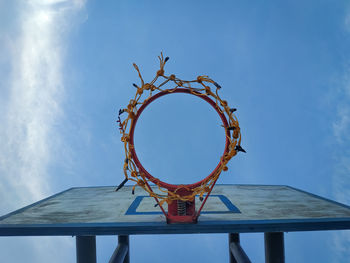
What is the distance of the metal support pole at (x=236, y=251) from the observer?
13.3 ft

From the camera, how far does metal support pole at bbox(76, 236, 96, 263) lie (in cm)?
321

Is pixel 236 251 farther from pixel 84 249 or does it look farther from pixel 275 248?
pixel 84 249

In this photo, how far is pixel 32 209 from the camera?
10.1ft

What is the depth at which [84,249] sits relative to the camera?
127 inches

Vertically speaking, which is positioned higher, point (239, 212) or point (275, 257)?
point (239, 212)

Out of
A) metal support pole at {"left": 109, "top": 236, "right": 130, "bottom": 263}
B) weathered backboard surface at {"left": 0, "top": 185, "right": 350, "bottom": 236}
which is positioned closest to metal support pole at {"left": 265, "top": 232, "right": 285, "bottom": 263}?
weathered backboard surface at {"left": 0, "top": 185, "right": 350, "bottom": 236}

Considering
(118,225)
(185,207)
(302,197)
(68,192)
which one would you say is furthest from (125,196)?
(302,197)

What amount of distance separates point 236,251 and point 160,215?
2248 millimetres

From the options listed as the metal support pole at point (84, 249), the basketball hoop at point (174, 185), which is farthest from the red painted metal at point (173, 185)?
the metal support pole at point (84, 249)

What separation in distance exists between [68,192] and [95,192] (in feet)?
1.33

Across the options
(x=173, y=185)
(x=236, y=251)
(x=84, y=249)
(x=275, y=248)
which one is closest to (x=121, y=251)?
(x=84, y=249)

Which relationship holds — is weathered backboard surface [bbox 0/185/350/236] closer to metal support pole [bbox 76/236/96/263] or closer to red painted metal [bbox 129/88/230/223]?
red painted metal [bbox 129/88/230/223]

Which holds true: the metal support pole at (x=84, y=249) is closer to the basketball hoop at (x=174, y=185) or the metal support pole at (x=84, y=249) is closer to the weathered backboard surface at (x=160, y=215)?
the weathered backboard surface at (x=160, y=215)

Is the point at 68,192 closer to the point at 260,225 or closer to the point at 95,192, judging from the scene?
the point at 95,192
